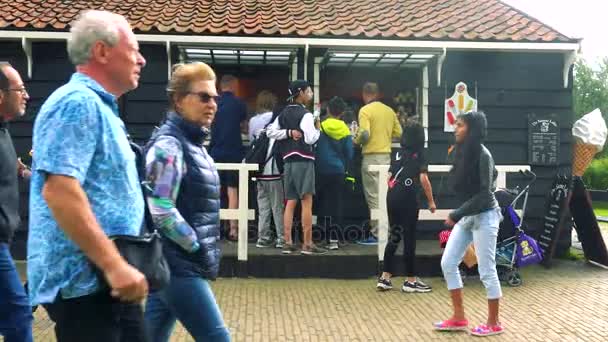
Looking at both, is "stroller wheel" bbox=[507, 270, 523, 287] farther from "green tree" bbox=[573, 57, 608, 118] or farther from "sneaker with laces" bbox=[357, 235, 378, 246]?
"green tree" bbox=[573, 57, 608, 118]

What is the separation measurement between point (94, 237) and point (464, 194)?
13.1 ft

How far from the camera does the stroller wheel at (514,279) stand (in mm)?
7715

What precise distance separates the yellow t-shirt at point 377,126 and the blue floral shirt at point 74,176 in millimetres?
6841

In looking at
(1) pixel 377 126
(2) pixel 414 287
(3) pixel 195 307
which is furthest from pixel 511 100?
(3) pixel 195 307

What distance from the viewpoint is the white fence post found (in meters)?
7.80

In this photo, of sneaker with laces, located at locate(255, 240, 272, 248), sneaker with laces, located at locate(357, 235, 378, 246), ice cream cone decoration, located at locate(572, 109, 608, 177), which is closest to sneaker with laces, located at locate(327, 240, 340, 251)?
sneaker with laces, located at locate(357, 235, 378, 246)

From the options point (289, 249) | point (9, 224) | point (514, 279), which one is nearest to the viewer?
point (9, 224)

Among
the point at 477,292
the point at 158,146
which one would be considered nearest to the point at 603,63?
the point at 477,292

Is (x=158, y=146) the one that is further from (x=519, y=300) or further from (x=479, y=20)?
(x=479, y=20)

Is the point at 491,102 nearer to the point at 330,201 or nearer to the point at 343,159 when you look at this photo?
the point at 343,159

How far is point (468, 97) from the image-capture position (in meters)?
9.87

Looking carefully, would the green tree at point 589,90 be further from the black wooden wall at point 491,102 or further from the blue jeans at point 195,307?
the blue jeans at point 195,307

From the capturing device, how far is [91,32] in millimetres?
2268

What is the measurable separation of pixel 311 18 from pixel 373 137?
6.99 feet
